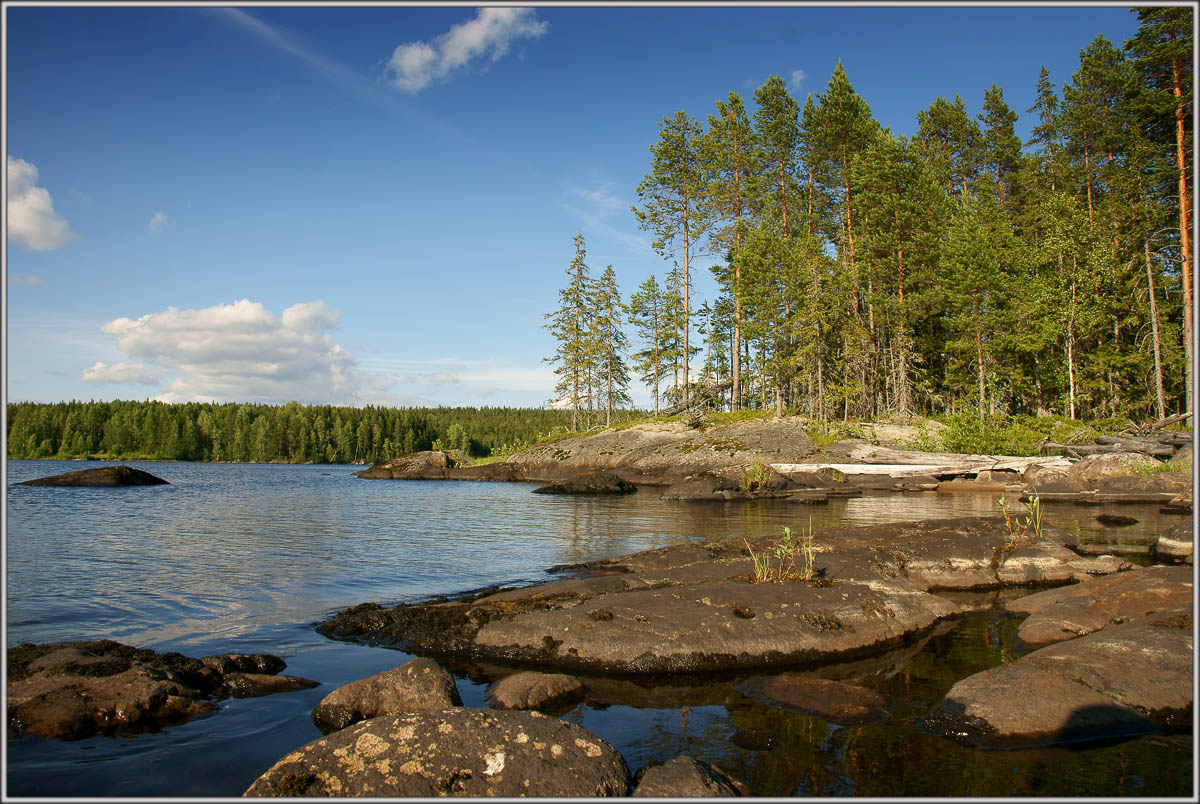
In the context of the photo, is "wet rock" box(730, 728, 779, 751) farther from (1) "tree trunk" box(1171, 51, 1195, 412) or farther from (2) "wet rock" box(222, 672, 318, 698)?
(1) "tree trunk" box(1171, 51, 1195, 412)

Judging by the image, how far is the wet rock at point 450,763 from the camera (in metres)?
4.96

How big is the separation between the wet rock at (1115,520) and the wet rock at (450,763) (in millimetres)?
20285

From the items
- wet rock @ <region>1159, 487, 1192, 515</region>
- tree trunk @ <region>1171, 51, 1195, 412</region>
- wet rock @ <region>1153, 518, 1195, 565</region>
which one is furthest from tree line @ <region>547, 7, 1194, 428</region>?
wet rock @ <region>1153, 518, 1195, 565</region>

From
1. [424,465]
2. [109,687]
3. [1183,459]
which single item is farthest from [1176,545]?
[424,465]

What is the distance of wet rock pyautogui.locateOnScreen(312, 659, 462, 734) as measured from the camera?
6723mm

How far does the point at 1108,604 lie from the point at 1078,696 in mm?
3740

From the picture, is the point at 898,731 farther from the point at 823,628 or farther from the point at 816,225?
the point at 816,225

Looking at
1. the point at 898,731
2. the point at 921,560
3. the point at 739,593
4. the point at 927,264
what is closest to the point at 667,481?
the point at 927,264

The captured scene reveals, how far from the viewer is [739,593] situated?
10.0m

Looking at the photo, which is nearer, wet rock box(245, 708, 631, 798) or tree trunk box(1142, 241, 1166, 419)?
wet rock box(245, 708, 631, 798)

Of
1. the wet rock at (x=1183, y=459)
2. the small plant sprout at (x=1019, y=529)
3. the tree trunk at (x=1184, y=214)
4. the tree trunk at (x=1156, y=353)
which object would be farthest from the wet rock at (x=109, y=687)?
the tree trunk at (x=1156, y=353)

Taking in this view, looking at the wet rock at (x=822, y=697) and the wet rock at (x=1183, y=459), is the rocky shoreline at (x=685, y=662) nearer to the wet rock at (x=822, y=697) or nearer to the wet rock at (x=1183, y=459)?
the wet rock at (x=822, y=697)

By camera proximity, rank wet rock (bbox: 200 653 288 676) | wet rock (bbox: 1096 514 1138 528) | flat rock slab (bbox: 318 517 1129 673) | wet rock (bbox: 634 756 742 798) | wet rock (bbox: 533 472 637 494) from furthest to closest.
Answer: wet rock (bbox: 533 472 637 494) → wet rock (bbox: 1096 514 1138 528) → flat rock slab (bbox: 318 517 1129 673) → wet rock (bbox: 200 653 288 676) → wet rock (bbox: 634 756 742 798)

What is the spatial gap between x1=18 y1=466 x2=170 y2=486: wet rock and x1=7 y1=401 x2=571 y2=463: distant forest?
6543 centimetres
